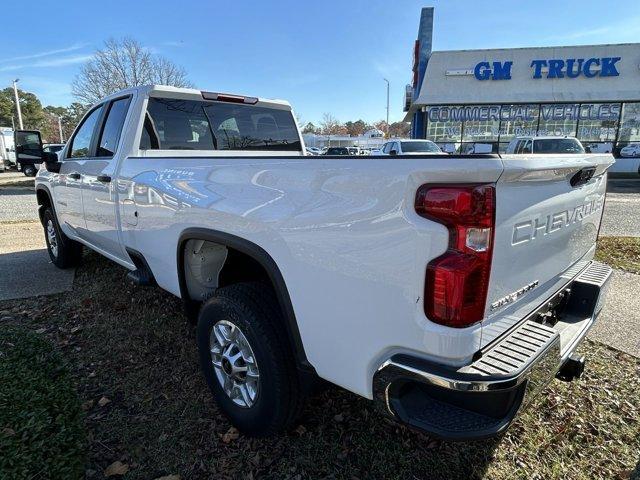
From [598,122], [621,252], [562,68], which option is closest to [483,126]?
[562,68]

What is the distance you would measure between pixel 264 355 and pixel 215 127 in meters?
2.57

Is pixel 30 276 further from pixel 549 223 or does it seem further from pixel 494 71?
pixel 494 71

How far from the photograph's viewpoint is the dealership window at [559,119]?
22734 mm

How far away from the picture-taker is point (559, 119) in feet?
75.6

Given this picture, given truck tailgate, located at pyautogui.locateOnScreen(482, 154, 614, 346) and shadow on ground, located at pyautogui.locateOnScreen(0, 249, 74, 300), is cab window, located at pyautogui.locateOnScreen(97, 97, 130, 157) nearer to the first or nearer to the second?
shadow on ground, located at pyautogui.locateOnScreen(0, 249, 74, 300)

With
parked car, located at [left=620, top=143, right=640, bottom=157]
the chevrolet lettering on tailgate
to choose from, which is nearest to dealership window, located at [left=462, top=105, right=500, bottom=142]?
parked car, located at [left=620, top=143, right=640, bottom=157]

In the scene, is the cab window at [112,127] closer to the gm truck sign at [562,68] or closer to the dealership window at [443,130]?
the dealership window at [443,130]

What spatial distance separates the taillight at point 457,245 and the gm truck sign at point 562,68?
24.5m

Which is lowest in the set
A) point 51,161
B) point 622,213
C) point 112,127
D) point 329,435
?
point 622,213

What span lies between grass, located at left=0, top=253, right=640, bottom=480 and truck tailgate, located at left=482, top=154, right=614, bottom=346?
0.93m

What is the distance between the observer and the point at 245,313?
7.14 feet

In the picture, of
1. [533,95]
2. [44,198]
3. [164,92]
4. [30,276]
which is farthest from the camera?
[533,95]

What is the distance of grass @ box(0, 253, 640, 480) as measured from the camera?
2.22 m

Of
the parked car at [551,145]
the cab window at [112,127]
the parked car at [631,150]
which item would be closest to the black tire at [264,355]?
the cab window at [112,127]
